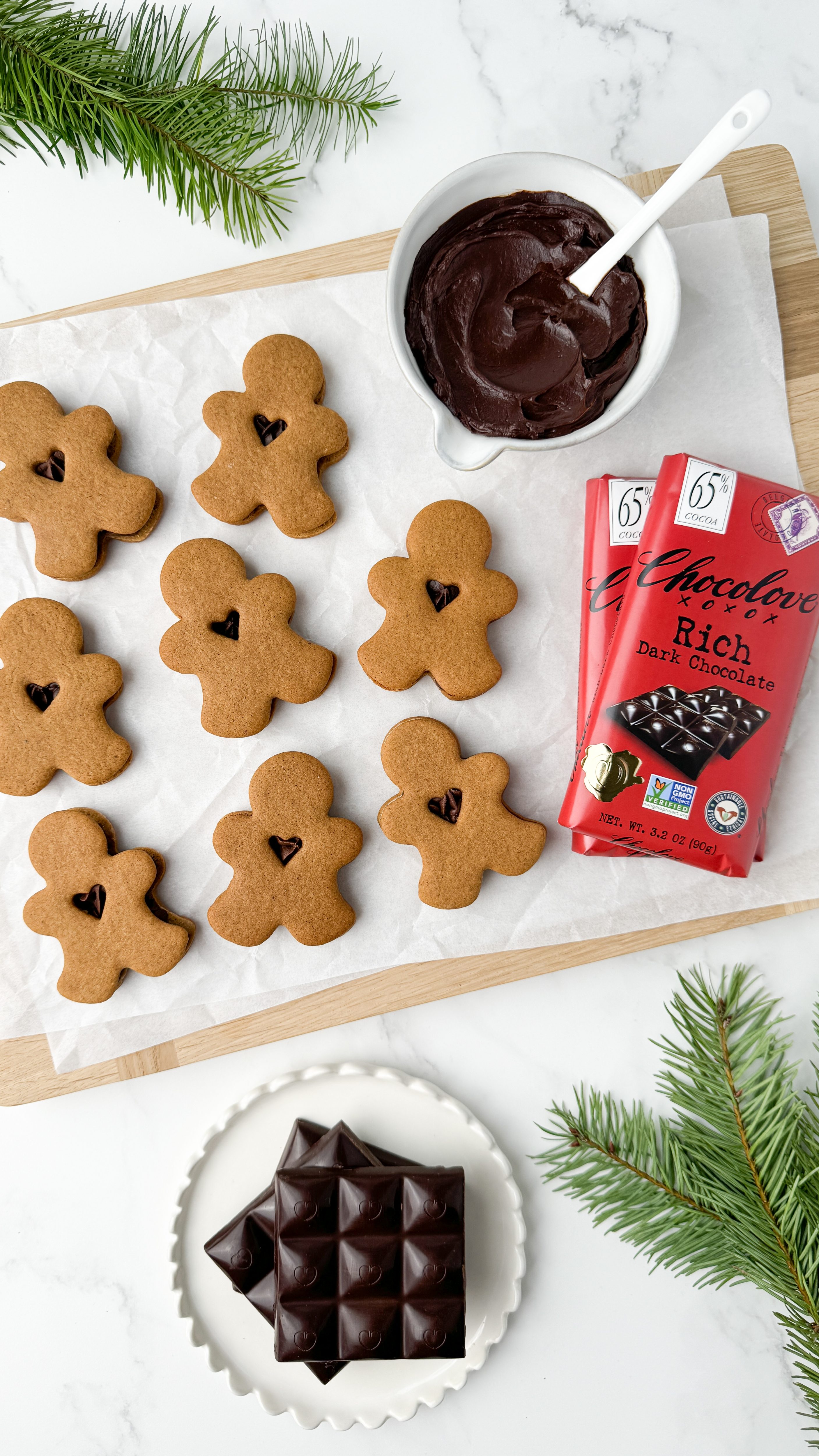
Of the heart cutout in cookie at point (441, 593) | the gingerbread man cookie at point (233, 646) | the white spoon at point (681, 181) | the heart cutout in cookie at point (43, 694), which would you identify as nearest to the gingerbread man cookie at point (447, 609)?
the heart cutout in cookie at point (441, 593)

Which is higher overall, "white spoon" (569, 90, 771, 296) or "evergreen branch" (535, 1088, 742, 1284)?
"white spoon" (569, 90, 771, 296)

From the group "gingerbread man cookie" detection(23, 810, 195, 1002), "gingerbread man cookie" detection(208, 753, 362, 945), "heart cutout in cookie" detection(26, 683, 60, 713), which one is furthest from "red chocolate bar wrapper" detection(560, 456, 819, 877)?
"heart cutout in cookie" detection(26, 683, 60, 713)

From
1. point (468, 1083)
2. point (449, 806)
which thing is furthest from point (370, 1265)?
point (449, 806)

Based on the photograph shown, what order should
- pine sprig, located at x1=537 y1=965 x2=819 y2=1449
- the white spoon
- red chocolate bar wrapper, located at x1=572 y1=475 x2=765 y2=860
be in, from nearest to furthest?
the white spoon
pine sprig, located at x1=537 y1=965 x2=819 y2=1449
red chocolate bar wrapper, located at x1=572 y1=475 x2=765 y2=860

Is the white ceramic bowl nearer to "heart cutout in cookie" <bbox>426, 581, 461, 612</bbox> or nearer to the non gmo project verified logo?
"heart cutout in cookie" <bbox>426, 581, 461, 612</bbox>

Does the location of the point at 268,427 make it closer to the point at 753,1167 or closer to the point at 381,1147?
the point at 381,1147

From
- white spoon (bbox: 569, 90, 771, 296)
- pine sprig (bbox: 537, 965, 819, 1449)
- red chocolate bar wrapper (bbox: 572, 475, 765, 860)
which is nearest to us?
white spoon (bbox: 569, 90, 771, 296)

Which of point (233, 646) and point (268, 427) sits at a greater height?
point (268, 427)

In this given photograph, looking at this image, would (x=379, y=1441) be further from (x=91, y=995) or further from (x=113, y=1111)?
(x=91, y=995)
